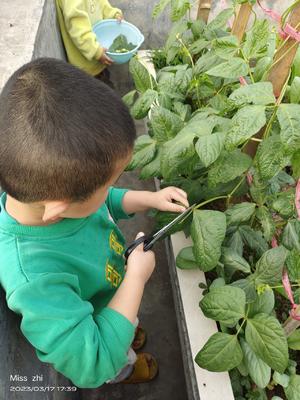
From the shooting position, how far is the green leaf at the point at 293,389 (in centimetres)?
77

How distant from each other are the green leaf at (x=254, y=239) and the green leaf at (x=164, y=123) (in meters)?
0.28

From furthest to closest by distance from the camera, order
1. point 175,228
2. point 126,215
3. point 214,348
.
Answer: point 126,215 → point 175,228 → point 214,348

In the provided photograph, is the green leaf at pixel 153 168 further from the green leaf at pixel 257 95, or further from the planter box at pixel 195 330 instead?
the green leaf at pixel 257 95

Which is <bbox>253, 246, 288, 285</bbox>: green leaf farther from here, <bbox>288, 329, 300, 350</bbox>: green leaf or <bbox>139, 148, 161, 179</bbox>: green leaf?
<bbox>139, 148, 161, 179</bbox>: green leaf

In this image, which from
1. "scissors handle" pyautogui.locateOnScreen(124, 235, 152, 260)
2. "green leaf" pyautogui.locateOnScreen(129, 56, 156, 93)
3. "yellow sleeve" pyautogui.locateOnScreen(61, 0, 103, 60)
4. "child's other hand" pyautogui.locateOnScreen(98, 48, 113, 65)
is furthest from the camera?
"child's other hand" pyautogui.locateOnScreen(98, 48, 113, 65)

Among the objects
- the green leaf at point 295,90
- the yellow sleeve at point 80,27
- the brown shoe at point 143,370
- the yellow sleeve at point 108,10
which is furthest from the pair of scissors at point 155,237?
the yellow sleeve at point 108,10

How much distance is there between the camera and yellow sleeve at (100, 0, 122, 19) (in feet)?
5.66

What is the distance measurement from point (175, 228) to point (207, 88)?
16.9 inches

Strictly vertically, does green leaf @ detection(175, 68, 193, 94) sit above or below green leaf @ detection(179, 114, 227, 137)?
below

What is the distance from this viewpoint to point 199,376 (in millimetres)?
833

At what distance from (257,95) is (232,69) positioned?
115 millimetres

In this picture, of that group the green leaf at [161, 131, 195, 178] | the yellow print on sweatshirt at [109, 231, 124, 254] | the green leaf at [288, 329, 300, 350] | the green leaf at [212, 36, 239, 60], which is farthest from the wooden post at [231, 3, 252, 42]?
the green leaf at [288, 329, 300, 350]

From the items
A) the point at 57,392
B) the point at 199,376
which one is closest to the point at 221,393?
the point at 199,376

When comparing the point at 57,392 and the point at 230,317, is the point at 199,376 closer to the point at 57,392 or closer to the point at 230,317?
the point at 230,317
